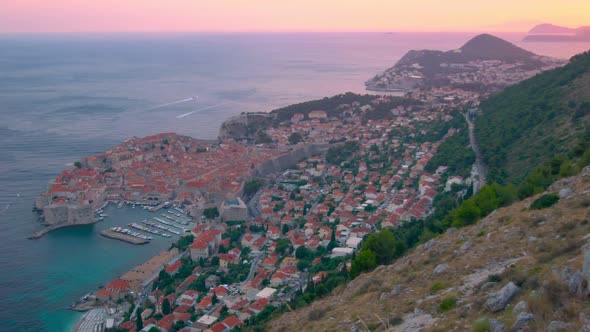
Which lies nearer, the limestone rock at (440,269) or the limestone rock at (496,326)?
the limestone rock at (496,326)

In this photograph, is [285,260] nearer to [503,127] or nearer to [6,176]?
[503,127]

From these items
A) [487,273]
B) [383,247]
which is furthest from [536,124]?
[487,273]

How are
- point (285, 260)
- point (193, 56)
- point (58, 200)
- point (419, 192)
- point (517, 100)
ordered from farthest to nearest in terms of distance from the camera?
1. point (193, 56)
2. point (517, 100)
3. point (58, 200)
4. point (419, 192)
5. point (285, 260)

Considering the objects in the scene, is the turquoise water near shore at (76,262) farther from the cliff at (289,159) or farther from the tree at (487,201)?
the tree at (487,201)

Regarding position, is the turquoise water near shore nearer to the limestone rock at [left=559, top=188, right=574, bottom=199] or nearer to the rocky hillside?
the rocky hillside

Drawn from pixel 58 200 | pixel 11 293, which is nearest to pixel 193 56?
pixel 58 200

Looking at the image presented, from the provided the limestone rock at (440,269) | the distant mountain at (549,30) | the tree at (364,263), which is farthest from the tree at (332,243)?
the distant mountain at (549,30)

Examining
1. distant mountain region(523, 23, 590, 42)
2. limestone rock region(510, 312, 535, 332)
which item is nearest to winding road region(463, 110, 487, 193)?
limestone rock region(510, 312, 535, 332)
